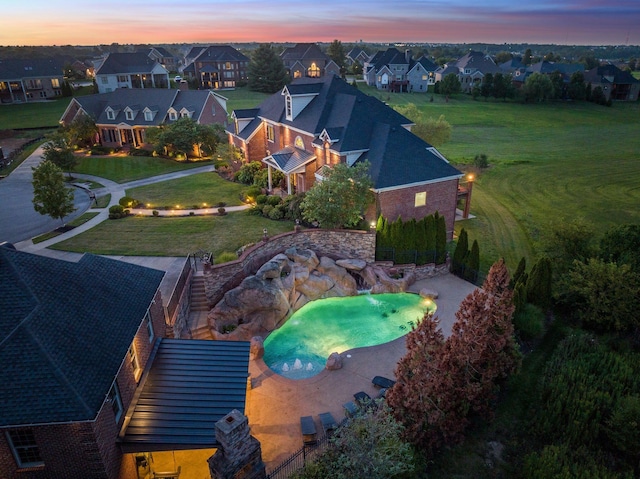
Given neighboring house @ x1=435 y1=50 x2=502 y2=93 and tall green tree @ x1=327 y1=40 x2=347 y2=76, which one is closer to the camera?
neighboring house @ x1=435 y1=50 x2=502 y2=93

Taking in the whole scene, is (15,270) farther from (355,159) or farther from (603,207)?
(603,207)

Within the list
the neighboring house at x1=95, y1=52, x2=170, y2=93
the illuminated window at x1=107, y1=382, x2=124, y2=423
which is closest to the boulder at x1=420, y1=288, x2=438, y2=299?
the illuminated window at x1=107, y1=382, x2=124, y2=423

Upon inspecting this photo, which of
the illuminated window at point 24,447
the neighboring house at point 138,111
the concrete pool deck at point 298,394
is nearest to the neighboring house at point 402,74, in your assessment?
the neighboring house at point 138,111

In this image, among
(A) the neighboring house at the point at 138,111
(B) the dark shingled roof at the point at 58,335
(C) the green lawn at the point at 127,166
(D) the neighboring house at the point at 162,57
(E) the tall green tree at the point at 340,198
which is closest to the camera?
(B) the dark shingled roof at the point at 58,335

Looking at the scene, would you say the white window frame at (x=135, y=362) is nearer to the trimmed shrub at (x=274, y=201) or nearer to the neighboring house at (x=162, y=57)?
the trimmed shrub at (x=274, y=201)

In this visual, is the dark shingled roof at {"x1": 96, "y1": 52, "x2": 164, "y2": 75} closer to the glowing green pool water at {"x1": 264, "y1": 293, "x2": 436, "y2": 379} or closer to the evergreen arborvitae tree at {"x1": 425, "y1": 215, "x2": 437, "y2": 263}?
the evergreen arborvitae tree at {"x1": 425, "y1": 215, "x2": 437, "y2": 263}
